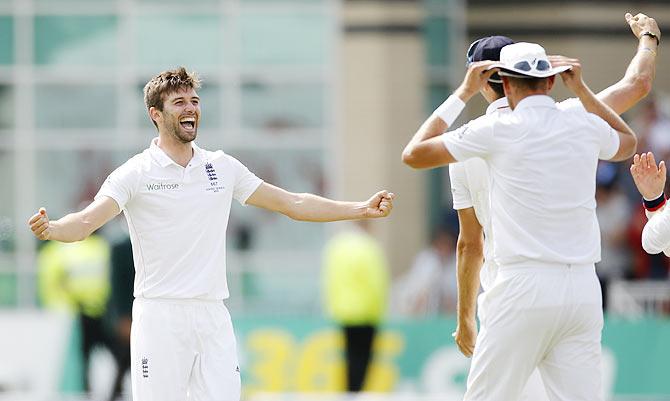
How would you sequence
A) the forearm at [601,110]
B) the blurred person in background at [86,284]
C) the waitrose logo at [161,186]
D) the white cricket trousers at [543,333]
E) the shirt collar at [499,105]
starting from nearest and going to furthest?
the white cricket trousers at [543,333] < the forearm at [601,110] < the shirt collar at [499,105] < the waitrose logo at [161,186] < the blurred person in background at [86,284]

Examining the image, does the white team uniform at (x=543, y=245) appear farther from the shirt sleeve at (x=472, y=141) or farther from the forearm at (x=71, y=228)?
the forearm at (x=71, y=228)

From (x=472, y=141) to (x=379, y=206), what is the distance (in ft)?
3.95

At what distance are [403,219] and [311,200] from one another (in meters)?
12.0

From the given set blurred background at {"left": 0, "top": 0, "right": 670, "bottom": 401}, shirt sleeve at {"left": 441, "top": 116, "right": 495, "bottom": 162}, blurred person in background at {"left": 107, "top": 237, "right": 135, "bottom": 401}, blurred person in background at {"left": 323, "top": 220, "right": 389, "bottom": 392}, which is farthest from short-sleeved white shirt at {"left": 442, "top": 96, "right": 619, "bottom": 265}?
blurred background at {"left": 0, "top": 0, "right": 670, "bottom": 401}

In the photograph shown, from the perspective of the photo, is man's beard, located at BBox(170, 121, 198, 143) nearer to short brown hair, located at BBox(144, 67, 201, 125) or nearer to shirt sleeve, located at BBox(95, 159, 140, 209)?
short brown hair, located at BBox(144, 67, 201, 125)

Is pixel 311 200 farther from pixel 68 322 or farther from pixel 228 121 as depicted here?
pixel 228 121

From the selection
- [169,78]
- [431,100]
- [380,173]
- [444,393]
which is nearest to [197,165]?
[169,78]

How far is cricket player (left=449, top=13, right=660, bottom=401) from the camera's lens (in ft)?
25.4

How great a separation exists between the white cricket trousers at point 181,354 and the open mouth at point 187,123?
2.84 ft

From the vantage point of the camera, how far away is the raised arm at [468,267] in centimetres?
802

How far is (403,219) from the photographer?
20.4 m

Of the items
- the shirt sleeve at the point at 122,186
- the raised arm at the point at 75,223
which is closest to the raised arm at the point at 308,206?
the shirt sleeve at the point at 122,186

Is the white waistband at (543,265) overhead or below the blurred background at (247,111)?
below

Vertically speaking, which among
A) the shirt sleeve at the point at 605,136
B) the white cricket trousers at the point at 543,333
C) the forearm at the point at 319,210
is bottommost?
the white cricket trousers at the point at 543,333
